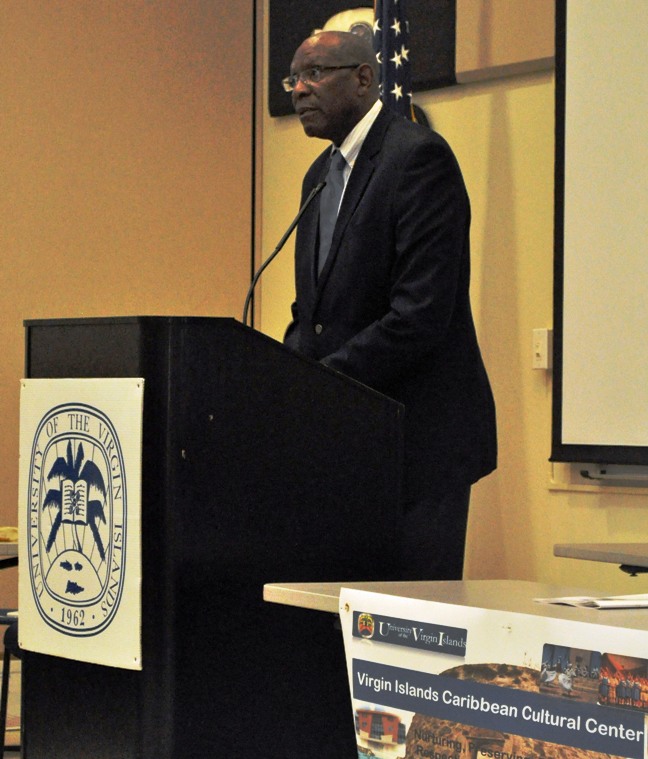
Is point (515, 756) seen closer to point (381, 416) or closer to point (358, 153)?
point (381, 416)

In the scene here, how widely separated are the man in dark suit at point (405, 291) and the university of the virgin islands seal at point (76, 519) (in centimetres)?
62

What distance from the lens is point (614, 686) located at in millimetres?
1160

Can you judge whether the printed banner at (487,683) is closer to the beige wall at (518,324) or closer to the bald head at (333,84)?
the bald head at (333,84)

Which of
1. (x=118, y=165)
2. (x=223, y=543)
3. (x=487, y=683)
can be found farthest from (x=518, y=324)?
(x=487, y=683)

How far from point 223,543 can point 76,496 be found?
0.21 m

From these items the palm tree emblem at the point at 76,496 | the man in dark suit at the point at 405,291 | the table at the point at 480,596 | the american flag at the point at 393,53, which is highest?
the american flag at the point at 393,53

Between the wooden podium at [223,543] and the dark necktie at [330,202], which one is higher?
the dark necktie at [330,202]

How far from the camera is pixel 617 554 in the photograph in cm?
263

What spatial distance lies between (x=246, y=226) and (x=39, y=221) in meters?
0.93

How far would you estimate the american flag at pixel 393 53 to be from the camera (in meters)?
4.36

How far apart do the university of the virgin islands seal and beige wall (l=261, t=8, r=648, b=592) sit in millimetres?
2600

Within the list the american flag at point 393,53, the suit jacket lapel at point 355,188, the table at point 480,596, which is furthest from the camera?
the american flag at point 393,53

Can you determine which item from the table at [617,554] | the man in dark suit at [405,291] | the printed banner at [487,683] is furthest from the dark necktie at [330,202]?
the printed banner at [487,683]

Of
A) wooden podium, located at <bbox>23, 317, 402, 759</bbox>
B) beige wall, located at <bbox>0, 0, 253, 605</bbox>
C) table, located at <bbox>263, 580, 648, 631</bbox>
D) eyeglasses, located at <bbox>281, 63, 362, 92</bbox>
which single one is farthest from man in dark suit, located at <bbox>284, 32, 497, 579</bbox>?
beige wall, located at <bbox>0, 0, 253, 605</bbox>
